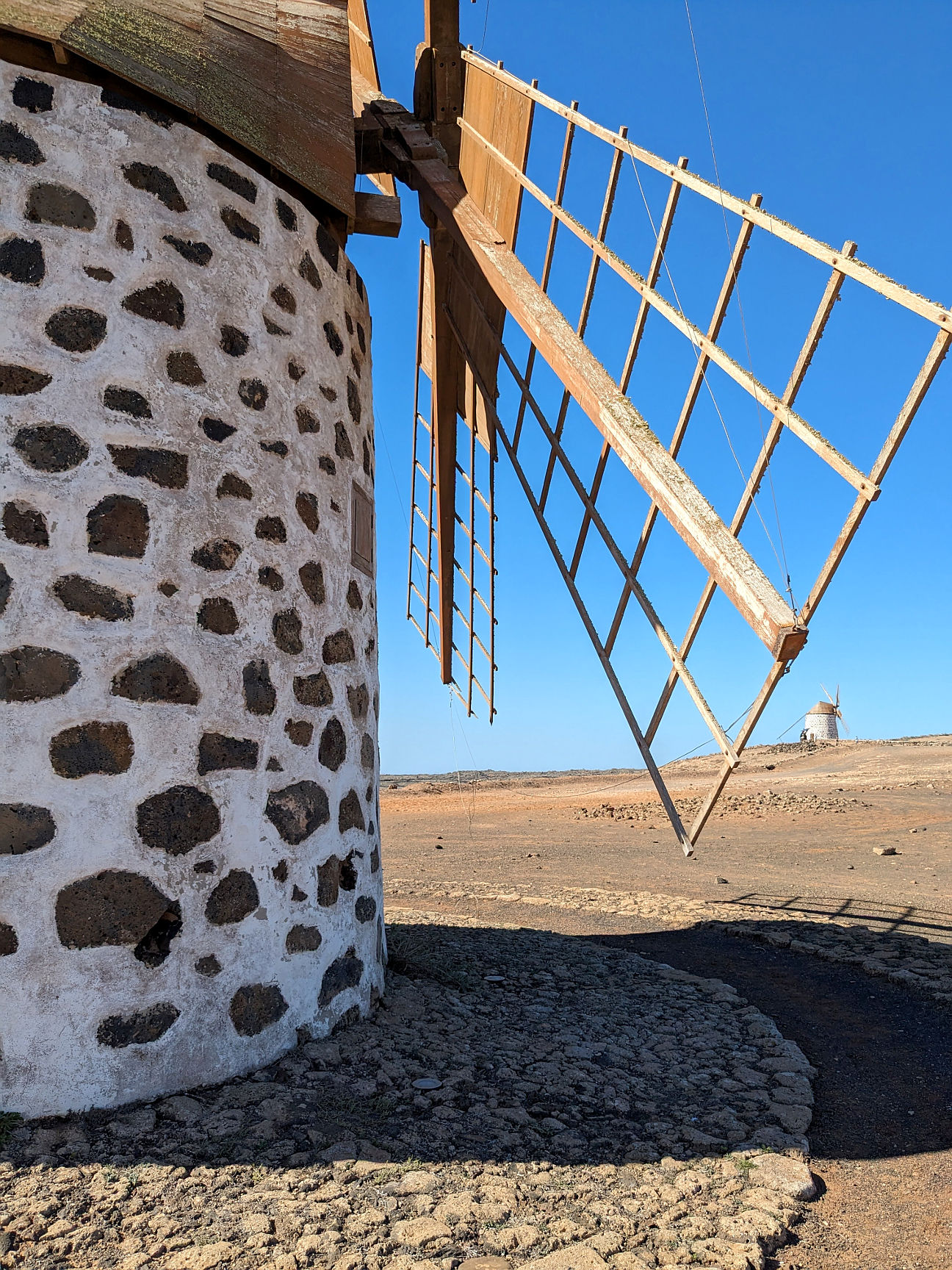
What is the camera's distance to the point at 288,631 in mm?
3486

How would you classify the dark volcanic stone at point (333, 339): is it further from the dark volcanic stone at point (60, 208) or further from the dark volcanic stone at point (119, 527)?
the dark volcanic stone at point (119, 527)

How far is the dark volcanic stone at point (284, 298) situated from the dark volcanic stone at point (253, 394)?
41cm

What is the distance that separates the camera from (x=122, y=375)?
3.07 meters

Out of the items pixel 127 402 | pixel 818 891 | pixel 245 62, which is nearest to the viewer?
pixel 127 402

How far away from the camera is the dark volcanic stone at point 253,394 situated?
3430 millimetres

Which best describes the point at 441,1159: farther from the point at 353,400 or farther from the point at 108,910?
the point at 353,400

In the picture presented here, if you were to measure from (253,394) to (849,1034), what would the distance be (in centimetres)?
411

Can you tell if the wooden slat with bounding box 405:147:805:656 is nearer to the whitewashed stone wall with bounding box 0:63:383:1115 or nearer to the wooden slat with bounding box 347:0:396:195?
the wooden slat with bounding box 347:0:396:195

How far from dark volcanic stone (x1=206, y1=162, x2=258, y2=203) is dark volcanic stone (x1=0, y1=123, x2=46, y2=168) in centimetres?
65

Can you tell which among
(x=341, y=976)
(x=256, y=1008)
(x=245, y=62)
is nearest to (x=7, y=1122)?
(x=256, y=1008)

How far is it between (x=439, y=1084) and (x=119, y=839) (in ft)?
4.86

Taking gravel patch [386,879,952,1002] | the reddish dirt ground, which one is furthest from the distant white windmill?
gravel patch [386,879,952,1002]

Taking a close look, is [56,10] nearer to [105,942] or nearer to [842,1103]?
[105,942]

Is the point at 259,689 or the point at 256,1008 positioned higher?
the point at 259,689
